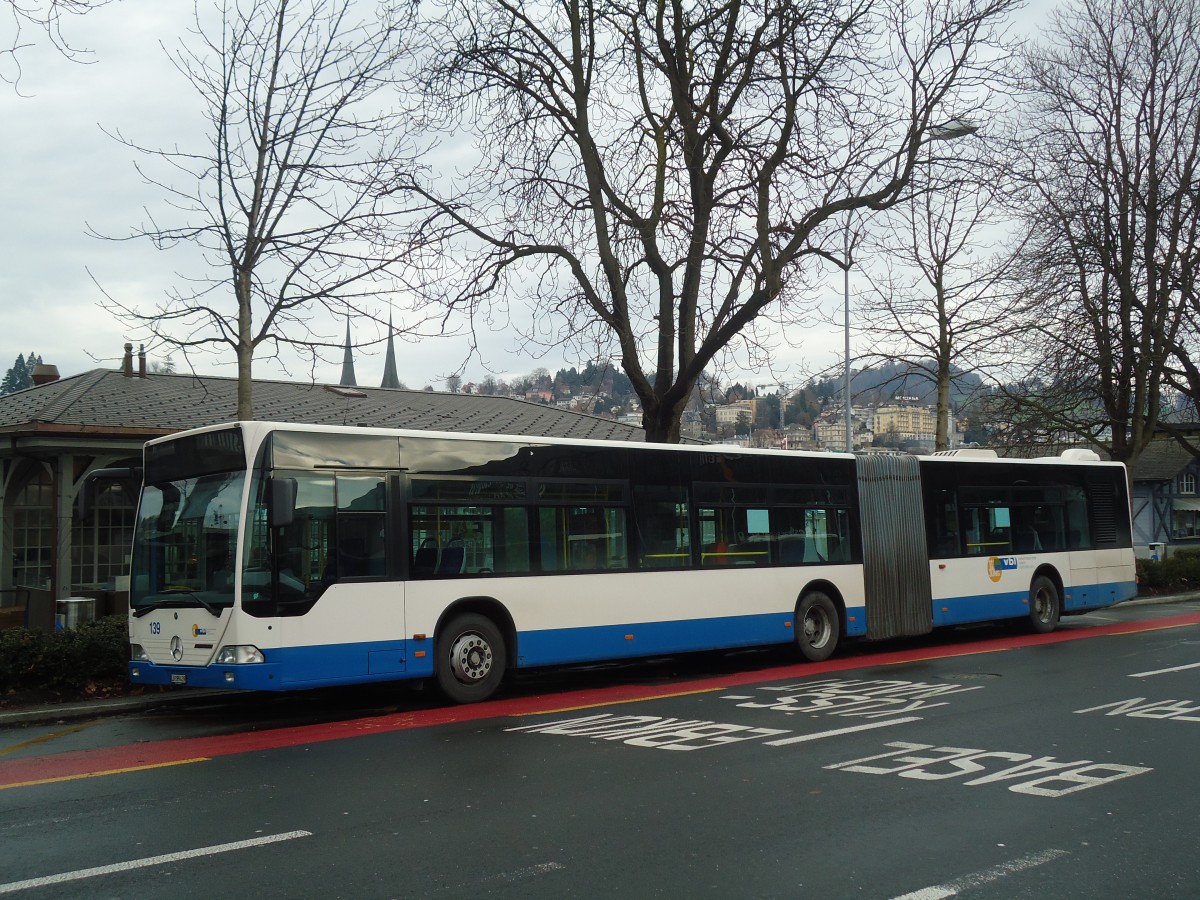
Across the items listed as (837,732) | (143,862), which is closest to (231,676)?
(143,862)

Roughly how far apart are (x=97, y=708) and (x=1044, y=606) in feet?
51.6

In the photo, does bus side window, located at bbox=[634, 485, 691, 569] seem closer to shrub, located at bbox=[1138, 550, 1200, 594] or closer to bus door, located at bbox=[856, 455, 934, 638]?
bus door, located at bbox=[856, 455, 934, 638]

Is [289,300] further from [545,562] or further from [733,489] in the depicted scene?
[733,489]

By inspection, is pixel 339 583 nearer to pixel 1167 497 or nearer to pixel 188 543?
pixel 188 543

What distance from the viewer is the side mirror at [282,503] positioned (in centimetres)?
1056

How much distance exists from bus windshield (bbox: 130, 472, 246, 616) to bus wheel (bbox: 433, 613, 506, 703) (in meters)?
2.40

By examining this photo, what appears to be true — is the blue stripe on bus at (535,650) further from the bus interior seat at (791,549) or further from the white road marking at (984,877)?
the white road marking at (984,877)

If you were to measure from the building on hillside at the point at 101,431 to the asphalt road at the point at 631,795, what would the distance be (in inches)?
283

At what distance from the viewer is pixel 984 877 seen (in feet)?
18.1

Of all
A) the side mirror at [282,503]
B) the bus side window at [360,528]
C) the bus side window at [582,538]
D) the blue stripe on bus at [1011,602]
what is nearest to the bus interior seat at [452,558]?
the bus side window at [360,528]

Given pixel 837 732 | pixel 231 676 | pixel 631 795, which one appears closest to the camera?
pixel 631 795

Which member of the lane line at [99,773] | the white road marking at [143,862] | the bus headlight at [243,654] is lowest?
the white road marking at [143,862]

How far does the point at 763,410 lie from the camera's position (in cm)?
2591

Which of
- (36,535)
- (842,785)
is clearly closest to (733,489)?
(842,785)
